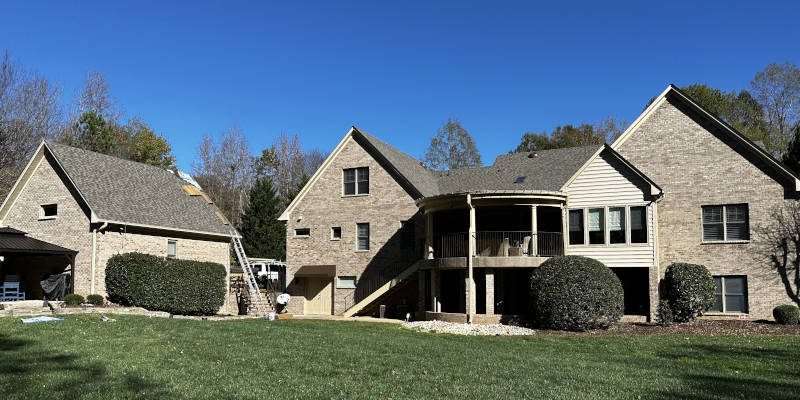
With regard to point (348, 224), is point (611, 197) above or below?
above

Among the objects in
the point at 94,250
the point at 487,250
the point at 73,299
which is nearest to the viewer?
the point at 73,299

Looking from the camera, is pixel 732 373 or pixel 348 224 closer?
pixel 732 373

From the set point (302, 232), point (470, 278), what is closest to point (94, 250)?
point (302, 232)

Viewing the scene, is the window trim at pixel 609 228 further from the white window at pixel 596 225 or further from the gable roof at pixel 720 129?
the gable roof at pixel 720 129

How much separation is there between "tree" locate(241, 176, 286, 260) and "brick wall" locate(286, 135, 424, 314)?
16.9m

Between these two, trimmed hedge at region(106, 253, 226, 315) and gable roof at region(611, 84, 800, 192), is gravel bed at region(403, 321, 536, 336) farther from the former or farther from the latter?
trimmed hedge at region(106, 253, 226, 315)

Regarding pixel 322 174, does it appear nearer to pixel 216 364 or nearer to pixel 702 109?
pixel 702 109

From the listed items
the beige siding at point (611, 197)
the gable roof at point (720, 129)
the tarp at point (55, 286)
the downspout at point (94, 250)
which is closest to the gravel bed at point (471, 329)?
the beige siding at point (611, 197)

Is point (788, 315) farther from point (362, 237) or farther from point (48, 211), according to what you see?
point (48, 211)

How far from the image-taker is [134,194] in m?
27.5

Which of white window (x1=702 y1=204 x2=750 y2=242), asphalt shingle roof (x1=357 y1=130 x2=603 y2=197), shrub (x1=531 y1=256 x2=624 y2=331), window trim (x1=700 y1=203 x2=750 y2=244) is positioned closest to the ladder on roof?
asphalt shingle roof (x1=357 y1=130 x2=603 y2=197)

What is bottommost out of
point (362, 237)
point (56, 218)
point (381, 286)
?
point (381, 286)

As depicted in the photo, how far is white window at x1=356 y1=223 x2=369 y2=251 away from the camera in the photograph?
2856 cm

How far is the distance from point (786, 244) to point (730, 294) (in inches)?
99.9
